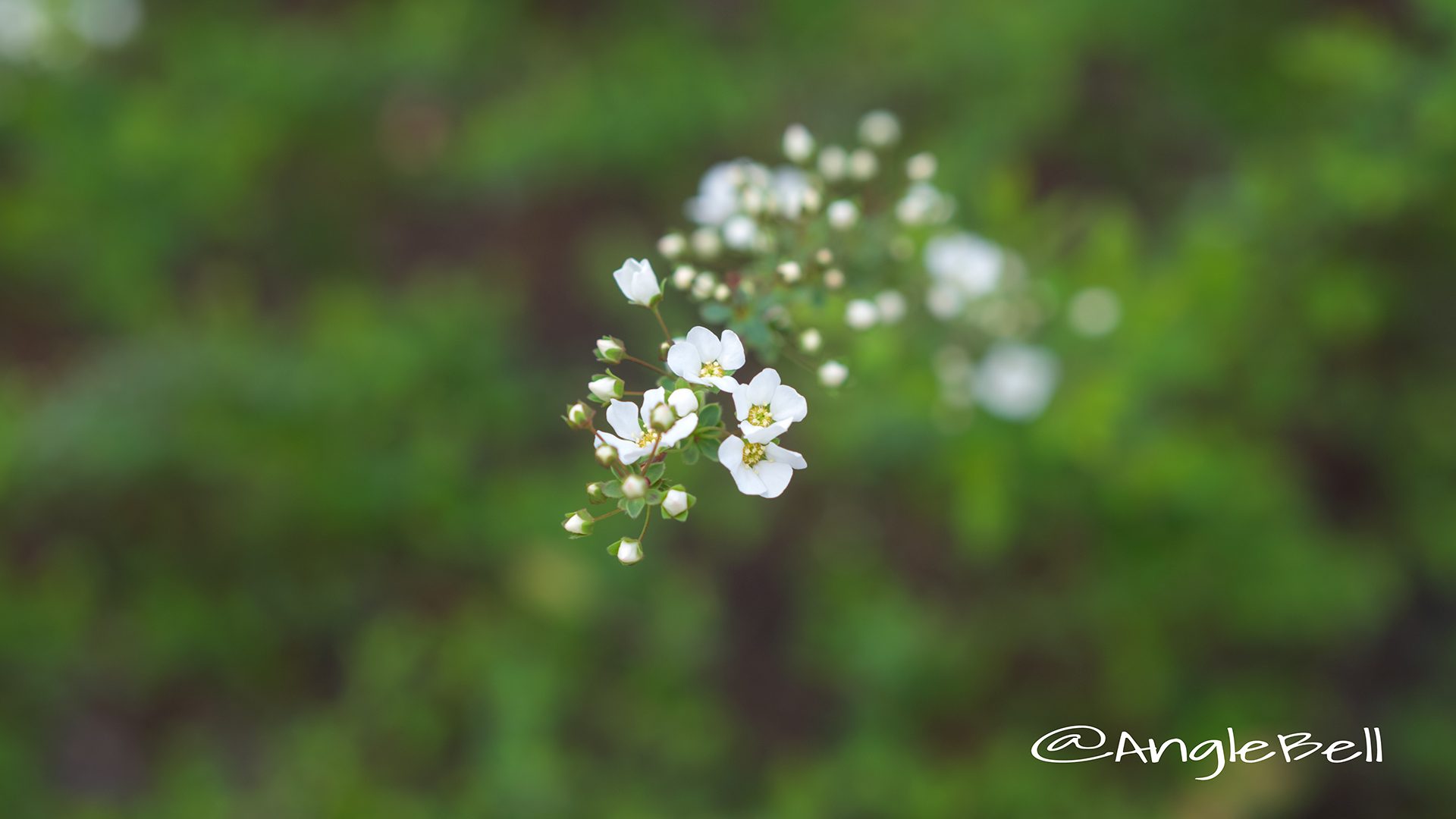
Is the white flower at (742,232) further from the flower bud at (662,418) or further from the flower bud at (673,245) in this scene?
the flower bud at (662,418)

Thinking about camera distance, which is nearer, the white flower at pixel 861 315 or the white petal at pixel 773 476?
the white petal at pixel 773 476

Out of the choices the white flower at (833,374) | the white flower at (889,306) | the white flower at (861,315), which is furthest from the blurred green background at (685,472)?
the white flower at (833,374)

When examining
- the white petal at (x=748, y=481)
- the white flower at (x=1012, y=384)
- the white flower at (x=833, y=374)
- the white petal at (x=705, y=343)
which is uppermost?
the white flower at (x=1012, y=384)

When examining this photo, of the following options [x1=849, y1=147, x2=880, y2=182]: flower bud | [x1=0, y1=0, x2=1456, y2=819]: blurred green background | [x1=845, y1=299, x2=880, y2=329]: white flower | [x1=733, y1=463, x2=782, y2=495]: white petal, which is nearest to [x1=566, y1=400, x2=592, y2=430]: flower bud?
[x1=733, y1=463, x2=782, y2=495]: white petal

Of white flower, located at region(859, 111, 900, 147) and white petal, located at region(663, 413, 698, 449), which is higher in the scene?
white flower, located at region(859, 111, 900, 147)

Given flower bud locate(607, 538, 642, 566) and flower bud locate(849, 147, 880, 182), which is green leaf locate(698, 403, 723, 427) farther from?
flower bud locate(849, 147, 880, 182)

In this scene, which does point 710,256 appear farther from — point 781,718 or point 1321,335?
point 781,718

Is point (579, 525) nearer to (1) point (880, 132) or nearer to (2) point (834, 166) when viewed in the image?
(2) point (834, 166)
